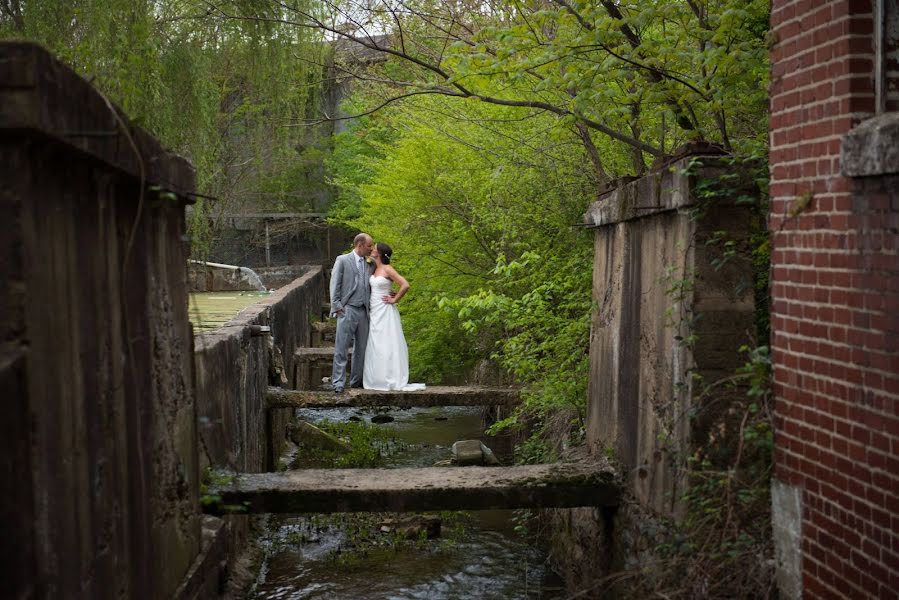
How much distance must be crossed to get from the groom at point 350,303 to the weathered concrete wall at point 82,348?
688 cm

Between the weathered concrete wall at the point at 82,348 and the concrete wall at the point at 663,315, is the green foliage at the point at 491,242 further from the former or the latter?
the weathered concrete wall at the point at 82,348

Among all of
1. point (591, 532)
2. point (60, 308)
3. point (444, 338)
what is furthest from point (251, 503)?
point (444, 338)

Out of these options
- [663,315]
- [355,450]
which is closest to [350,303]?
[355,450]

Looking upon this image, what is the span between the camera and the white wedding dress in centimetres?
1259

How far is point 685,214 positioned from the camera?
6270mm

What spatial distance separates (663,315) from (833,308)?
2248 mm

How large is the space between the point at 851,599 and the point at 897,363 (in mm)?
1134

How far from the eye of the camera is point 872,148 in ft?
13.4

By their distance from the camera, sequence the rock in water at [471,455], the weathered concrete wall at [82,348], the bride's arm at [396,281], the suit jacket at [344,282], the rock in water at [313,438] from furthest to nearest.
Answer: the rock in water at [313,438]
the rock in water at [471,455]
the suit jacket at [344,282]
the bride's arm at [396,281]
the weathered concrete wall at [82,348]

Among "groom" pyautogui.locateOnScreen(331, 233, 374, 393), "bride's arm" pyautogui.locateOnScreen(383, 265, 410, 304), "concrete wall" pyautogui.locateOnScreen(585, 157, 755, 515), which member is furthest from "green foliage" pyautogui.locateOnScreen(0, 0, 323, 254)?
"concrete wall" pyautogui.locateOnScreen(585, 157, 755, 515)

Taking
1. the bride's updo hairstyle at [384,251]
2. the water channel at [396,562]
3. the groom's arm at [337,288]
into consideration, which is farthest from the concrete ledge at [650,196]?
the groom's arm at [337,288]

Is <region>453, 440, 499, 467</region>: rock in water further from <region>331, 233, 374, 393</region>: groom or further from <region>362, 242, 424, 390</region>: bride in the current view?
<region>331, 233, 374, 393</region>: groom

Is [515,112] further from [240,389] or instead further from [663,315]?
[663,315]

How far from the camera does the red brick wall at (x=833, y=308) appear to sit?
13.5 ft
